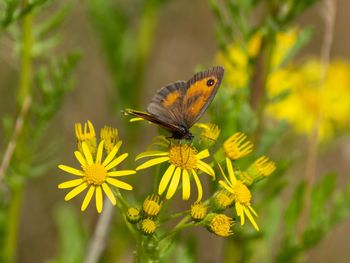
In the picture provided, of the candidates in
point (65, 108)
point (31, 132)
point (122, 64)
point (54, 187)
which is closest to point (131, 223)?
point (31, 132)

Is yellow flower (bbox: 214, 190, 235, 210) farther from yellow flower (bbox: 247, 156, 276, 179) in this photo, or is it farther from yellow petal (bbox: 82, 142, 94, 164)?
yellow petal (bbox: 82, 142, 94, 164)

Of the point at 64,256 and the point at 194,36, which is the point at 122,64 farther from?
the point at 194,36

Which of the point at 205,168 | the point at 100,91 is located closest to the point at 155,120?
the point at 205,168

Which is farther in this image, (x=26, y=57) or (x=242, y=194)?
(x=26, y=57)

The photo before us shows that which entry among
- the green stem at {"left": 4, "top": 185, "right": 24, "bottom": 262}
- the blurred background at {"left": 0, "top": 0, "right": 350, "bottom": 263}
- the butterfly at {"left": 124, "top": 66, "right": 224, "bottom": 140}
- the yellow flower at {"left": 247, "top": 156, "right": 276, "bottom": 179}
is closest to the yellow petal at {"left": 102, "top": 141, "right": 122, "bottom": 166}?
the butterfly at {"left": 124, "top": 66, "right": 224, "bottom": 140}

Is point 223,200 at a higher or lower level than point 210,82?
lower

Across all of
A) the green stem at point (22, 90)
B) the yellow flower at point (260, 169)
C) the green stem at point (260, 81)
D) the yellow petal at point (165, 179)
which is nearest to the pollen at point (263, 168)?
the yellow flower at point (260, 169)

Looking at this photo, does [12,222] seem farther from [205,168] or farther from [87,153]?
[205,168]
